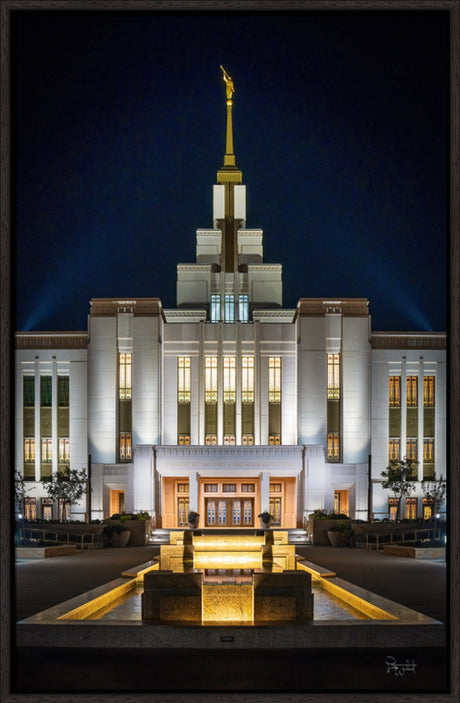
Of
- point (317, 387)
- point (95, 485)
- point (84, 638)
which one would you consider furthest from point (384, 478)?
point (84, 638)

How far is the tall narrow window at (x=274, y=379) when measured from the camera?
4100cm

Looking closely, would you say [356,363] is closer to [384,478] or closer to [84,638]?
[384,478]

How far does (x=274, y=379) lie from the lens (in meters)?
41.3

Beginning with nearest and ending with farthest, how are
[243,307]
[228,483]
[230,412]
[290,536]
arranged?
1. [290,536]
2. [228,483]
3. [230,412]
4. [243,307]

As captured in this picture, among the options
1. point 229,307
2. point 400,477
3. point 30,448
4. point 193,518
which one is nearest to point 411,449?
point 400,477

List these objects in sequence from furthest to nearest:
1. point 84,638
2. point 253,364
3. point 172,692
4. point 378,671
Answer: point 253,364 < point 84,638 < point 378,671 < point 172,692

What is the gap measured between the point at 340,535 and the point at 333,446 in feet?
28.6

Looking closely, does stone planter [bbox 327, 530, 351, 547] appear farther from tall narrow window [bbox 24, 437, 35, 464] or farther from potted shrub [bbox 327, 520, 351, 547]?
tall narrow window [bbox 24, 437, 35, 464]

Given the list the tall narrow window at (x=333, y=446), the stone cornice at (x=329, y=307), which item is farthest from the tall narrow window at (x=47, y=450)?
the stone cornice at (x=329, y=307)

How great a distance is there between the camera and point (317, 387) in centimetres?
3938

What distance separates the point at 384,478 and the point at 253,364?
957 centimetres

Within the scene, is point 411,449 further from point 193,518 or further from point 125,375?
point 125,375

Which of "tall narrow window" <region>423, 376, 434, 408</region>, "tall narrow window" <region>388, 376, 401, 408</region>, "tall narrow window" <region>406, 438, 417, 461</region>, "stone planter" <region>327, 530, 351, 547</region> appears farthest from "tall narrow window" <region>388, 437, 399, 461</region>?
"stone planter" <region>327, 530, 351, 547</region>
